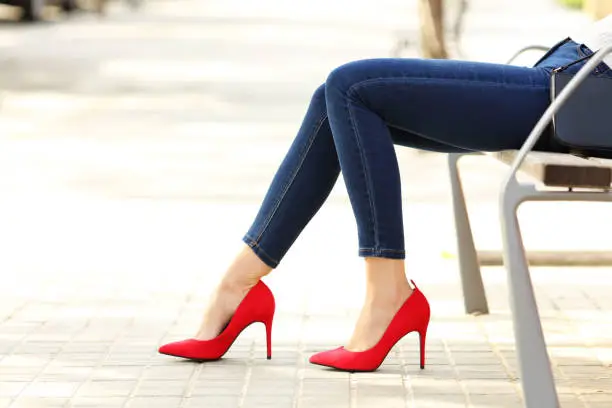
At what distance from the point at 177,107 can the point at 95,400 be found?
9.58m

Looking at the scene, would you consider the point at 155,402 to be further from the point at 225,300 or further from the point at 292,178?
the point at 292,178

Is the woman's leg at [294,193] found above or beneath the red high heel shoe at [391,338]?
above

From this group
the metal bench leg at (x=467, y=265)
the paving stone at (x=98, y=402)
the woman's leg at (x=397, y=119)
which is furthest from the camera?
the metal bench leg at (x=467, y=265)

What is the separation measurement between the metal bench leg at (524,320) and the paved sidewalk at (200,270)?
46cm

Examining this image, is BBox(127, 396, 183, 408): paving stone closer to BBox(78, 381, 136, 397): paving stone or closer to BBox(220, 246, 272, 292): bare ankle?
BBox(78, 381, 136, 397): paving stone

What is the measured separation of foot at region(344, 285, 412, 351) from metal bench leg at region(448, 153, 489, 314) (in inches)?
40.9

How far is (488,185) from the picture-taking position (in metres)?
8.55

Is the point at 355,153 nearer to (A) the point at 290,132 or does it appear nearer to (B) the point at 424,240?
(B) the point at 424,240

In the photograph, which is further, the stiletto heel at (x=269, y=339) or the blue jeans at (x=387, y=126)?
the stiletto heel at (x=269, y=339)

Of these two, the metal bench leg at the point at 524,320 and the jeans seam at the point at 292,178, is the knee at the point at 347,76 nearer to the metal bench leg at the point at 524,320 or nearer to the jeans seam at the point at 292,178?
the jeans seam at the point at 292,178

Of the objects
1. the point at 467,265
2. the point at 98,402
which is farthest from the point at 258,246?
the point at 467,265

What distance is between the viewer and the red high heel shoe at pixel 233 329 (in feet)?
13.6

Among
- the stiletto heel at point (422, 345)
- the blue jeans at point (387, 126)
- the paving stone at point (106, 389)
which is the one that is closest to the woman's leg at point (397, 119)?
the blue jeans at point (387, 126)

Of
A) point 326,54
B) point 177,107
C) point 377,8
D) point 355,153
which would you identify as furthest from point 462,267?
point 377,8
